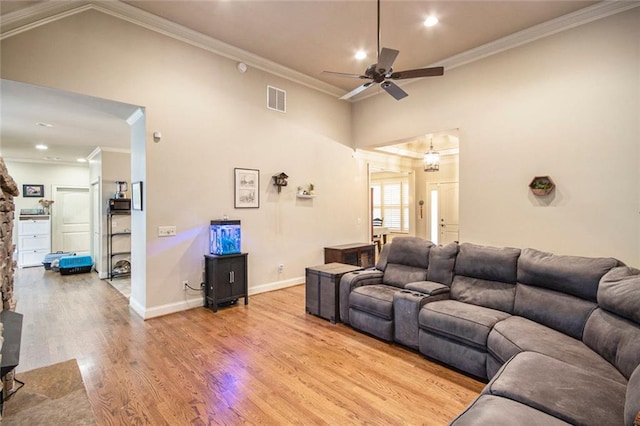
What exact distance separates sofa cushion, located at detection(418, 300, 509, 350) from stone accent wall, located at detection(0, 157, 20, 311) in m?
3.50

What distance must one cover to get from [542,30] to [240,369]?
551 centimetres

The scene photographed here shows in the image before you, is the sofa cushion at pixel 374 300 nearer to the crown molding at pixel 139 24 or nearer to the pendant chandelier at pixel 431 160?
the crown molding at pixel 139 24

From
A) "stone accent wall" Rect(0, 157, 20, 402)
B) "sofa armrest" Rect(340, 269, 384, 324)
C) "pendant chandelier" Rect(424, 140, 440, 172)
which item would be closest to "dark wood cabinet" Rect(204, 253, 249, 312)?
"sofa armrest" Rect(340, 269, 384, 324)

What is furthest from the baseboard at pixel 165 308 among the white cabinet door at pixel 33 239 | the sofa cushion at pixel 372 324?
the white cabinet door at pixel 33 239

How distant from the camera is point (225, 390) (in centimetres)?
248

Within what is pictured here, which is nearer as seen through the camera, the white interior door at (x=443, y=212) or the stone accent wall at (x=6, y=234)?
the stone accent wall at (x=6, y=234)

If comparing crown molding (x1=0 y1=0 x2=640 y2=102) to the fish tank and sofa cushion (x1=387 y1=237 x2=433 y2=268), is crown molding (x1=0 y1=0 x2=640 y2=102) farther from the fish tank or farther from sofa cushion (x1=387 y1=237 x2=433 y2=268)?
sofa cushion (x1=387 y1=237 x2=433 y2=268)

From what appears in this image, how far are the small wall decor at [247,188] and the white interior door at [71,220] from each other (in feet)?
21.4

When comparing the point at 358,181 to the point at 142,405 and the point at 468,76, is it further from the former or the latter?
the point at 142,405

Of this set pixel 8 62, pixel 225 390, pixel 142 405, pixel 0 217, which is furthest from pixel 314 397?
pixel 8 62

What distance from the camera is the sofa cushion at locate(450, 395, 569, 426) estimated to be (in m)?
1.37

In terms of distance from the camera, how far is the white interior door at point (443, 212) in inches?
340

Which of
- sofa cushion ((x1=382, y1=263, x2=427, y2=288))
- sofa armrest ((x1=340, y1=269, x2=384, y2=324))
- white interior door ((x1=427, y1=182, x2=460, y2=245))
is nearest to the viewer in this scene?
sofa cushion ((x1=382, y1=263, x2=427, y2=288))

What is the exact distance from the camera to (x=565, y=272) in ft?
8.36
